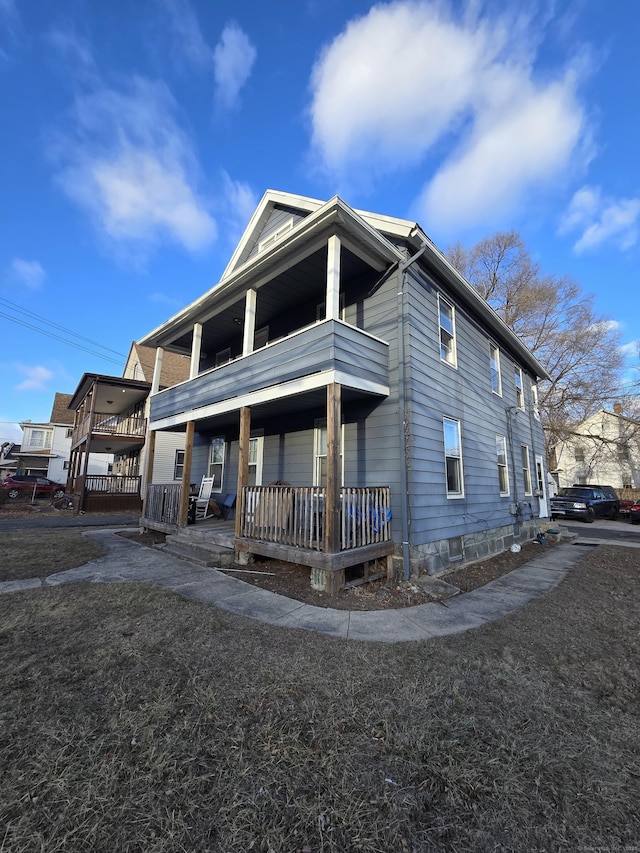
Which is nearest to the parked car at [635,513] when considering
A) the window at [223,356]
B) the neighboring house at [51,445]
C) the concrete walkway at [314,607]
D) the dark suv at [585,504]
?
the dark suv at [585,504]

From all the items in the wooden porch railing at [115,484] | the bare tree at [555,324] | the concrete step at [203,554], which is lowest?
the concrete step at [203,554]

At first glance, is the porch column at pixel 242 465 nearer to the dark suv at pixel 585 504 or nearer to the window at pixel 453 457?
the window at pixel 453 457

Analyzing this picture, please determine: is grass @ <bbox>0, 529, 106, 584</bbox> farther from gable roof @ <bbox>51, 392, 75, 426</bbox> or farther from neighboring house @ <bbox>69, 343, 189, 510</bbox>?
gable roof @ <bbox>51, 392, 75, 426</bbox>

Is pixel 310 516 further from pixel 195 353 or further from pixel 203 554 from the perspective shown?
pixel 195 353

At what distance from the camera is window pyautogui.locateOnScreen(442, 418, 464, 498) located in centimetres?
747

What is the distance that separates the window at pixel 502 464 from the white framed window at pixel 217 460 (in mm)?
8002

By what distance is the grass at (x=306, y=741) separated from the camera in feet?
5.14

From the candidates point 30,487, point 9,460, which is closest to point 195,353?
point 30,487

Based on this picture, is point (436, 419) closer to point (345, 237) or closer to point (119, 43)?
point (345, 237)

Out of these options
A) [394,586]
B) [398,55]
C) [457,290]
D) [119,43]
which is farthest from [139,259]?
[394,586]

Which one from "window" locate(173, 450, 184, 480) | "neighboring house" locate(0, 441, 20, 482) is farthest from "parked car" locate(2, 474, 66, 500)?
"neighboring house" locate(0, 441, 20, 482)

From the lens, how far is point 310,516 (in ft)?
17.2

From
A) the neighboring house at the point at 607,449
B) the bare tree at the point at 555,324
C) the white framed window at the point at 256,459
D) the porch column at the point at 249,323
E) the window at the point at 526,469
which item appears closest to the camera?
the porch column at the point at 249,323

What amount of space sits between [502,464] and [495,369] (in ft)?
9.44
